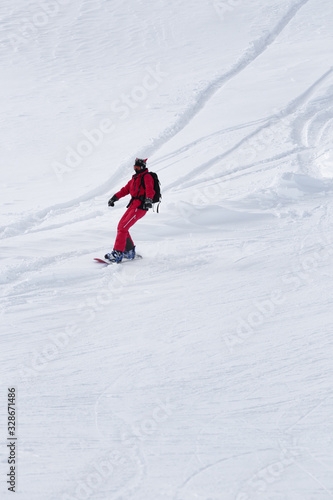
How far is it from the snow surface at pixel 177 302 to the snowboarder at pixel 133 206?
0.84 feet

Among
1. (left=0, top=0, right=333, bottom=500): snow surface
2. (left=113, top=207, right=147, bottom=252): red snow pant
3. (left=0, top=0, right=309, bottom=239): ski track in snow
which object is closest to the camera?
(left=0, top=0, right=333, bottom=500): snow surface

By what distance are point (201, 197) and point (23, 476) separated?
25.4 feet

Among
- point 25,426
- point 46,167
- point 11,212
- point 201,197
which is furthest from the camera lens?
point 46,167

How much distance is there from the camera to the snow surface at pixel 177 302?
15.8ft

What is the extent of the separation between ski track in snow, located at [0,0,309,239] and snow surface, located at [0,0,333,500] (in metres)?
0.07

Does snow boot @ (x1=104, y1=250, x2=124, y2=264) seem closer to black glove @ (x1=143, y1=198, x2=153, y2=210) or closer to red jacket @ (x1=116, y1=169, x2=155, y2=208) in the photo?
red jacket @ (x1=116, y1=169, x2=155, y2=208)

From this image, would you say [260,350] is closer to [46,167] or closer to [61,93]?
[46,167]

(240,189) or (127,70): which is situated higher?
(127,70)

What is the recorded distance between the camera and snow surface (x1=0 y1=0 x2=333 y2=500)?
4816mm

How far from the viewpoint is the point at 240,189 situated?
39.0ft

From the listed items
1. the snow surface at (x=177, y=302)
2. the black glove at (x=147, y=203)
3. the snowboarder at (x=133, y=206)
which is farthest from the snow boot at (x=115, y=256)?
the black glove at (x=147, y=203)

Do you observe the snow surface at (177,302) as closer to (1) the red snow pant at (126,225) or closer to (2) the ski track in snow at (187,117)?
(2) the ski track in snow at (187,117)

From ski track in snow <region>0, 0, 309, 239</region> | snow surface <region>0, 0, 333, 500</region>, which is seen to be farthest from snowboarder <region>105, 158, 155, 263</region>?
ski track in snow <region>0, 0, 309, 239</region>

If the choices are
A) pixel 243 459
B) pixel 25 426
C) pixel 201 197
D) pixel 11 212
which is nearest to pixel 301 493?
pixel 243 459
